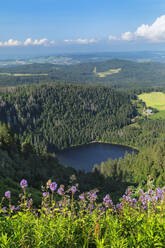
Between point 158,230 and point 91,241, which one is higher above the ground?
point 158,230

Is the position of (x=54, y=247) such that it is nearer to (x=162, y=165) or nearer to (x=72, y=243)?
(x=72, y=243)

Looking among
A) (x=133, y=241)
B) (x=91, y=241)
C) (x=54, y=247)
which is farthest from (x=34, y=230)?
(x=133, y=241)

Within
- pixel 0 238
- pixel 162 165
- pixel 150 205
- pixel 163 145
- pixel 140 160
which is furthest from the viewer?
pixel 163 145

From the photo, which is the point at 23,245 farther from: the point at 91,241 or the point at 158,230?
the point at 158,230

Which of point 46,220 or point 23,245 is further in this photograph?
point 46,220

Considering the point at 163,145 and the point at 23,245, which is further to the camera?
the point at 163,145

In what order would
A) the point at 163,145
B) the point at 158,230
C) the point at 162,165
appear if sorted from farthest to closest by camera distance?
the point at 163,145 → the point at 162,165 → the point at 158,230

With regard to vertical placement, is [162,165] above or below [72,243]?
below

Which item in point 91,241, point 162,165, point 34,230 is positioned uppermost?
point 34,230

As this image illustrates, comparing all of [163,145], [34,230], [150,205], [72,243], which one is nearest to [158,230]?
[150,205]
